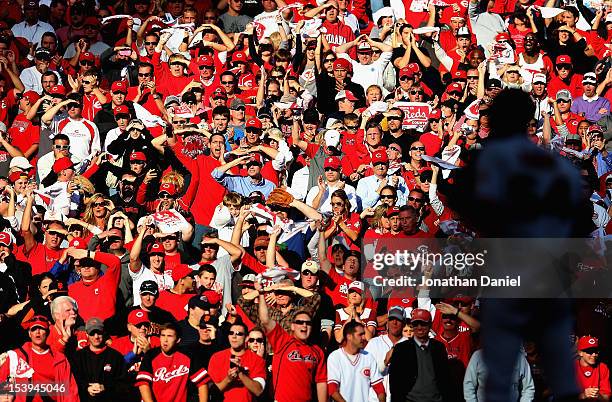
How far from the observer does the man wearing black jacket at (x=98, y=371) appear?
11539mm

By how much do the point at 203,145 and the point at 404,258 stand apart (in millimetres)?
2927

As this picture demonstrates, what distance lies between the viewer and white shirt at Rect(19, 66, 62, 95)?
55.3 ft

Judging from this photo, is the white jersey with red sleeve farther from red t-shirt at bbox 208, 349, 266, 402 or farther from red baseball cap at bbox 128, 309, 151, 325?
red t-shirt at bbox 208, 349, 266, 402

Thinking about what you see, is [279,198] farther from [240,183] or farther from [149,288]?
[149,288]

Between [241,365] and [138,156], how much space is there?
3.72m

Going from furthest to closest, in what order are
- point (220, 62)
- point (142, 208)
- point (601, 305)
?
1. point (220, 62)
2. point (142, 208)
3. point (601, 305)

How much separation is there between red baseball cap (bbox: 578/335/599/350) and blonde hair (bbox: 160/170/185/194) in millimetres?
4437

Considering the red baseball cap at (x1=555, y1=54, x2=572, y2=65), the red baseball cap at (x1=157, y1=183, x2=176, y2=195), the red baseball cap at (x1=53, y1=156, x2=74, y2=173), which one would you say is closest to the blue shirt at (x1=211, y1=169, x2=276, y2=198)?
the red baseball cap at (x1=157, y1=183, x2=176, y2=195)

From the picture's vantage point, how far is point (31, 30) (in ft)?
58.2

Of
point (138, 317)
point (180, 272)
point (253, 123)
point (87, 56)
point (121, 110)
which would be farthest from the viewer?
point (87, 56)

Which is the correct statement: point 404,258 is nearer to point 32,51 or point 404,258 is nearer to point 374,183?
point 374,183

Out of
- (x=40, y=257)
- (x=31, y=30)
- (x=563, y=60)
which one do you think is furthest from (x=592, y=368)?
(x=31, y=30)

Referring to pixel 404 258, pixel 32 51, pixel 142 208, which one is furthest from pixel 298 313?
pixel 32 51

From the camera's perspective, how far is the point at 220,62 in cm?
1686
